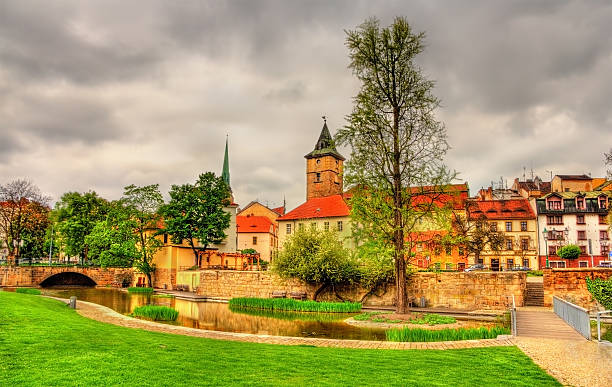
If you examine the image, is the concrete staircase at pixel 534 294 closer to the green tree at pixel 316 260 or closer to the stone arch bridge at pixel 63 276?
the green tree at pixel 316 260

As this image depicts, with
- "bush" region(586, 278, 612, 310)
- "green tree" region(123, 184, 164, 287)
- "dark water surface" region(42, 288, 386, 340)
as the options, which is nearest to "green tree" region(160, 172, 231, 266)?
"green tree" region(123, 184, 164, 287)

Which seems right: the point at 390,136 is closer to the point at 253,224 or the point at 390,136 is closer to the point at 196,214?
the point at 196,214

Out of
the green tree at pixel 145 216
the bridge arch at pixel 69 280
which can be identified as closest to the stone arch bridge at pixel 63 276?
the bridge arch at pixel 69 280

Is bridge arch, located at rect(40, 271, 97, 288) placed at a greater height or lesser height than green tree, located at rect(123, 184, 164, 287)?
lesser

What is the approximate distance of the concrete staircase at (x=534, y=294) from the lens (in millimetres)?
27172

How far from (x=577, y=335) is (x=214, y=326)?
14.4m

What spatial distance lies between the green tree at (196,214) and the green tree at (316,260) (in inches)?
801

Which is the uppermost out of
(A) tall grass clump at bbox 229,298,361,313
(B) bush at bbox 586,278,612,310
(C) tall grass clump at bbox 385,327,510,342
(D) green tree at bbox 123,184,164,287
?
(D) green tree at bbox 123,184,164,287

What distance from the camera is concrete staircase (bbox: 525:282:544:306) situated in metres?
27.2

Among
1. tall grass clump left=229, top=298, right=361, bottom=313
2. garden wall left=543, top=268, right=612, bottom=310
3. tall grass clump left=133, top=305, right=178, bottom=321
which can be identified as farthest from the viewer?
tall grass clump left=229, top=298, right=361, bottom=313

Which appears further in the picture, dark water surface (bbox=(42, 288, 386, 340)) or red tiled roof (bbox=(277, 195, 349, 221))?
red tiled roof (bbox=(277, 195, 349, 221))

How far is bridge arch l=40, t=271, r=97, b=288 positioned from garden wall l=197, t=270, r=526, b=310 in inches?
1267

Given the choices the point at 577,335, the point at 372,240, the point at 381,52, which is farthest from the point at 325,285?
the point at 577,335

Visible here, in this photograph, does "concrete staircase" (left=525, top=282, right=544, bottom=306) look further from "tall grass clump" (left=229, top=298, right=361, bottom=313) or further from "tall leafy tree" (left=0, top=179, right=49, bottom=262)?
"tall leafy tree" (left=0, top=179, right=49, bottom=262)
